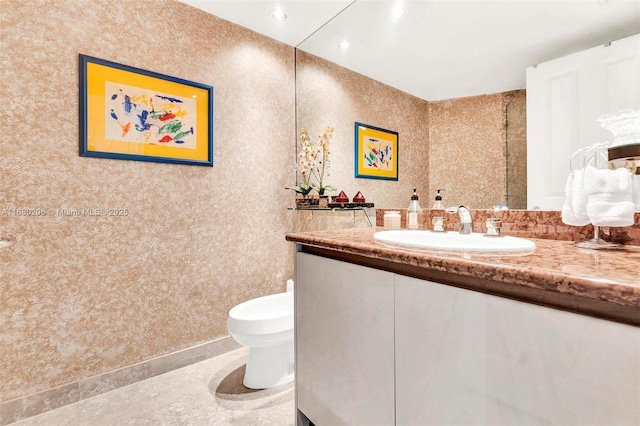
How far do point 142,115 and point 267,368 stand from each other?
1.67 m

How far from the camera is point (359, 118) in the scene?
6.36 feet

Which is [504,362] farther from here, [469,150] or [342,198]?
[342,198]

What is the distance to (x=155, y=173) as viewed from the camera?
1815 millimetres

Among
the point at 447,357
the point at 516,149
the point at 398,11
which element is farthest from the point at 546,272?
the point at 398,11

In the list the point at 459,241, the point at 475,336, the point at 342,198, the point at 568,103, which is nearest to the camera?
the point at 475,336

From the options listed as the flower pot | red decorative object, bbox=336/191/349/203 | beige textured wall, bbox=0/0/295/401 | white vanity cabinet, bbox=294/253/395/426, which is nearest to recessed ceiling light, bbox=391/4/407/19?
beige textured wall, bbox=0/0/295/401

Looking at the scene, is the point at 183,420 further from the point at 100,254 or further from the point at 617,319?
the point at 617,319

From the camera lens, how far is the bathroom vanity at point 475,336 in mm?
546

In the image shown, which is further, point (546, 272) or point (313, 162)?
point (313, 162)

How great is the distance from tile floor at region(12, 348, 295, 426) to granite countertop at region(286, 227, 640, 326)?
1.10 m

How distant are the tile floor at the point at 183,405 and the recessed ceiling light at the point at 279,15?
2389 millimetres

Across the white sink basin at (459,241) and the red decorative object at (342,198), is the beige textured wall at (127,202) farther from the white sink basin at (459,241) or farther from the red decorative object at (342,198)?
the white sink basin at (459,241)

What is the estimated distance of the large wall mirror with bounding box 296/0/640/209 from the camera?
3.48 feet

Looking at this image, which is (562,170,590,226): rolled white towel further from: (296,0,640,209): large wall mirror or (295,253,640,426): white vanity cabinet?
(295,253,640,426): white vanity cabinet
